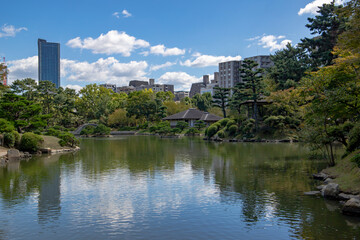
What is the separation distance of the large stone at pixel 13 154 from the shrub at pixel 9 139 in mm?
776

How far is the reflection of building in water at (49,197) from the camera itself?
29.0 ft

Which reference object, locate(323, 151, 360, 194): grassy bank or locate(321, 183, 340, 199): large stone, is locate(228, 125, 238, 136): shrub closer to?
locate(323, 151, 360, 194): grassy bank

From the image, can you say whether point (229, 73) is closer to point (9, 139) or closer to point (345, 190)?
point (9, 139)

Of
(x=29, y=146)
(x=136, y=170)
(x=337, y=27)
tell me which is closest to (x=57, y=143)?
(x=29, y=146)

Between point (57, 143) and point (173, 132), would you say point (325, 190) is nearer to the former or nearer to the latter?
point (57, 143)

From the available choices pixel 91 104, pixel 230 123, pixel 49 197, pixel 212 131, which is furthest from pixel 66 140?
pixel 91 104

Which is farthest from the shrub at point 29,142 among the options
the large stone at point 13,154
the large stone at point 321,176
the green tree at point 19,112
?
the large stone at point 321,176

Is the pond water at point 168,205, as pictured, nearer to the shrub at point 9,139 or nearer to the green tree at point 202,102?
the shrub at point 9,139

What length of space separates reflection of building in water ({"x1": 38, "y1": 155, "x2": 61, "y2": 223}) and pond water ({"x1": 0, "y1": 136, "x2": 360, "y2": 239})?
3cm

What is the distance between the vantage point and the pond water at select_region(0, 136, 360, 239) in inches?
298

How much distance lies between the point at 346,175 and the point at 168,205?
6593 millimetres

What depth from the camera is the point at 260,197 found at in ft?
34.4

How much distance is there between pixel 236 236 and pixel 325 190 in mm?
4522

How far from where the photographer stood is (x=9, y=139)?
836 inches
